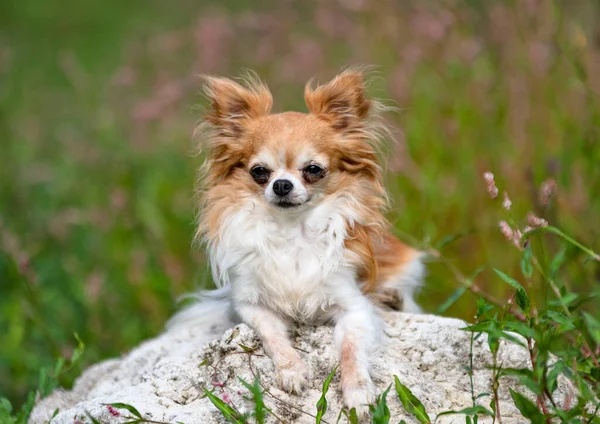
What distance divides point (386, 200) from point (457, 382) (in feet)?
3.11

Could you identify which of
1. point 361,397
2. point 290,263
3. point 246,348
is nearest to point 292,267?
point 290,263

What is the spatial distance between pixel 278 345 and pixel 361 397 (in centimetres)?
41

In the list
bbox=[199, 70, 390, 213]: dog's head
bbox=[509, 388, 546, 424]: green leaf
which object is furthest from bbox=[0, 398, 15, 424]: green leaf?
bbox=[509, 388, 546, 424]: green leaf

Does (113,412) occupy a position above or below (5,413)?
above

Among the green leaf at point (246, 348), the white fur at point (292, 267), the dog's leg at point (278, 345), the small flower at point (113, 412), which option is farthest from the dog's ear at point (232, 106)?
the small flower at point (113, 412)

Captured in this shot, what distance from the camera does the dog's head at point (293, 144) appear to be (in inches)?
153

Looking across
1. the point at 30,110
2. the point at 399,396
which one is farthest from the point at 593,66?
the point at 30,110

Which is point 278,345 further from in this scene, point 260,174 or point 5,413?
point 5,413

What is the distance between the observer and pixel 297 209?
388cm

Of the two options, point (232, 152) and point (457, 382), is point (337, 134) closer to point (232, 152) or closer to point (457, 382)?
point (232, 152)

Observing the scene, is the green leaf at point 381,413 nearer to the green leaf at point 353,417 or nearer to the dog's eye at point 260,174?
the green leaf at point 353,417

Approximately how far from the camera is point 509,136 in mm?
6074

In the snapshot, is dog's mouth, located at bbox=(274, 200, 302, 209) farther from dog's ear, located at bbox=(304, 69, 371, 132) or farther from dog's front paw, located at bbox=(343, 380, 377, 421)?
dog's front paw, located at bbox=(343, 380, 377, 421)

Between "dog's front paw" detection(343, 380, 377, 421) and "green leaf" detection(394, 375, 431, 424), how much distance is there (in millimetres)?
125
